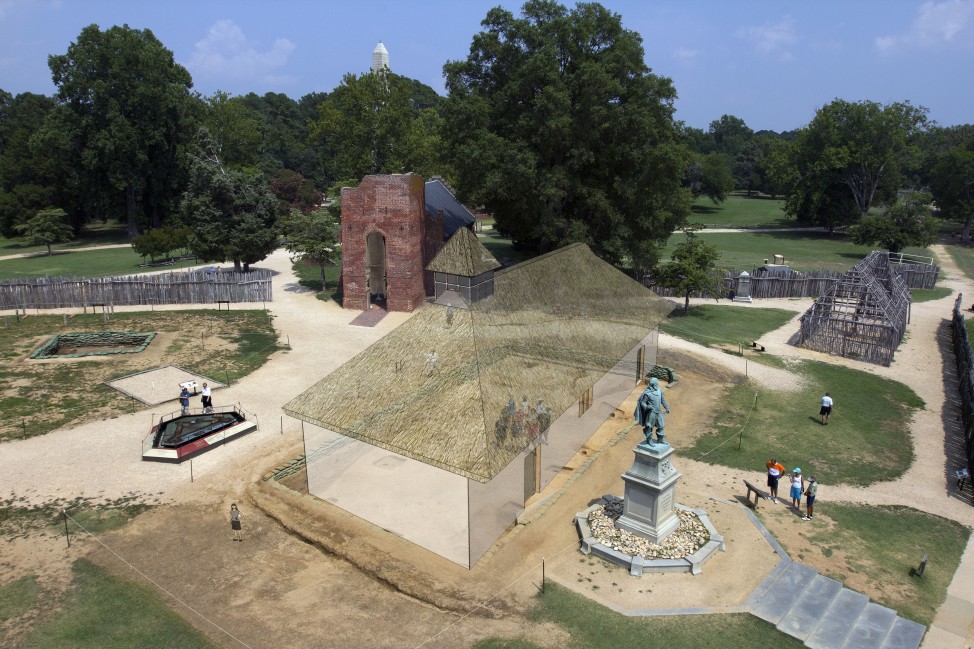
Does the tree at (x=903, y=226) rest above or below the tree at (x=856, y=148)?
below

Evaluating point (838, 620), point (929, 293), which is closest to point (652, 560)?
point (838, 620)

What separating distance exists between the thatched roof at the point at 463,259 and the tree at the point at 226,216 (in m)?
31.8

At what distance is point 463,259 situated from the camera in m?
20.5

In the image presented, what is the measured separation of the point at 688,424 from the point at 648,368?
5.71 metres

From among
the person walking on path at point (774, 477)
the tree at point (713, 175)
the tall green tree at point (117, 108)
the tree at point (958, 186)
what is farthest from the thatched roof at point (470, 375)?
the tree at point (713, 175)

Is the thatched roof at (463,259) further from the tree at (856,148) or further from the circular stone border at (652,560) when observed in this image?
the tree at (856,148)

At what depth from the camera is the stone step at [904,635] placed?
568 inches

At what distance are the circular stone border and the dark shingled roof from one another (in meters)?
31.7

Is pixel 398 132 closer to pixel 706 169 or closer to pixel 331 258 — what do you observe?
pixel 331 258

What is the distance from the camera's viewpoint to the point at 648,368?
32250 millimetres

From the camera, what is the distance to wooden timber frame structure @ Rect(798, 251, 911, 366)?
34.7m

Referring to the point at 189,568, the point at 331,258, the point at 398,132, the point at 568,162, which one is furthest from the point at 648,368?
the point at 398,132

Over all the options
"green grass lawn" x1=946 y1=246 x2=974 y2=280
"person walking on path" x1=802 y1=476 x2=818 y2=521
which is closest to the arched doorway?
"person walking on path" x1=802 y1=476 x2=818 y2=521

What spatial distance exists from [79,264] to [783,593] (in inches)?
2568
